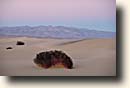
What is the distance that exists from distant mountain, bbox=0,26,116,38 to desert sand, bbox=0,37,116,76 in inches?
0.9

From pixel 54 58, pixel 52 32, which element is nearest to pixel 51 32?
pixel 52 32

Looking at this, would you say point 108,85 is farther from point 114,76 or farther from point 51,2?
point 51,2

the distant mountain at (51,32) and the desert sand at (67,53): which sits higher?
the distant mountain at (51,32)

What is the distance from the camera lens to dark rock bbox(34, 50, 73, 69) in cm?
134

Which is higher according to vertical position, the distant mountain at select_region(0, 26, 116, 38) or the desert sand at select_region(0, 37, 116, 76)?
the distant mountain at select_region(0, 26, 116, 38)

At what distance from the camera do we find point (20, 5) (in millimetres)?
1359

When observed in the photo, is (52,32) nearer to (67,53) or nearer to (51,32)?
(51,32)

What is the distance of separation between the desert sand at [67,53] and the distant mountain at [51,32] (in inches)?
0.9

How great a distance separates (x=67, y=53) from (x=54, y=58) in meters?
0.08

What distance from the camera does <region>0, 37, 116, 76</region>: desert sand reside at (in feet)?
4.36

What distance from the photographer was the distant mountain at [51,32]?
4.42 ft

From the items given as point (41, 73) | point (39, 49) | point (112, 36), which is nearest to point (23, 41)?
point (39, 49)

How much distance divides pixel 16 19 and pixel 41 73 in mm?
324

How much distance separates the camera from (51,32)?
1.35m
